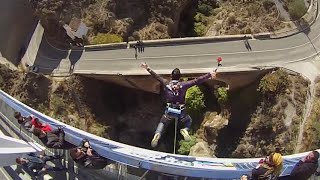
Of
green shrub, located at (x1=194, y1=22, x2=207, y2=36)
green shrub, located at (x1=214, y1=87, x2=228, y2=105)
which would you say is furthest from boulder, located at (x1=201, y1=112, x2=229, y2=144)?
green shrub, located at (x1=194, y1=22, x2=207, y2=36)

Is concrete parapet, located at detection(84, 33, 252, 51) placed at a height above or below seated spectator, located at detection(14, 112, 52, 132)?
above

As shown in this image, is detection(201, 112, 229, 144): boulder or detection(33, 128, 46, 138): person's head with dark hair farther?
detection(201, 112, 229, 144): boulder

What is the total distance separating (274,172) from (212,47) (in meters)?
16.8

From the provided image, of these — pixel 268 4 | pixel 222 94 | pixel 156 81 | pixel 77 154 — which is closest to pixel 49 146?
pixel 77 154

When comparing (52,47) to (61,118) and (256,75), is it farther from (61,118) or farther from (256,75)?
(256,75)

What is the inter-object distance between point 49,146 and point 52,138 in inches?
16.2

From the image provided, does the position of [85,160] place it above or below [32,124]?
below

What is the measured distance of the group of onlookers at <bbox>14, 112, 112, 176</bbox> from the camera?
20969mm

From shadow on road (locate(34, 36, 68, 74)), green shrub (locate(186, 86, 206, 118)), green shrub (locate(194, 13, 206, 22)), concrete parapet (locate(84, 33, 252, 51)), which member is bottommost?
green shrub (locate(186, 86, 206, 118))

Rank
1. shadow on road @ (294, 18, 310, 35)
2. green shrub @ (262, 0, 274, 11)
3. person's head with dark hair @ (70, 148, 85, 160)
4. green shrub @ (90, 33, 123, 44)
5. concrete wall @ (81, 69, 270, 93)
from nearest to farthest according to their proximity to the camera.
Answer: person's head with dark hair @ (70, 148, 85, 160), concrete wall @ (81, 69, 270, 93), shadow on road @ (294, 18, 310, 35), green shrub @ (262, 0, 274, 11), green shrub @ (90, 33, 123, 44)

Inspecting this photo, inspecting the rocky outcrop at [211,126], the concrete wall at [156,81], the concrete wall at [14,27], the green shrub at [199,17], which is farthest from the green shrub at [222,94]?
the concrete wall at [14,27]

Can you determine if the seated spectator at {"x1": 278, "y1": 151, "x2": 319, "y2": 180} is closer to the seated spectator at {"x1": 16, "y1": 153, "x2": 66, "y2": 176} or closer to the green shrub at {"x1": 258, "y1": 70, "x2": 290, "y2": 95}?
the seated spectator at {"x1": 16, "y1": 153, "x2": 66, "y2": 176}

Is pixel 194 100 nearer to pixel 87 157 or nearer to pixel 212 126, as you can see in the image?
pixel 212 126

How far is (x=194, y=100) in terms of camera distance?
34531 mm
